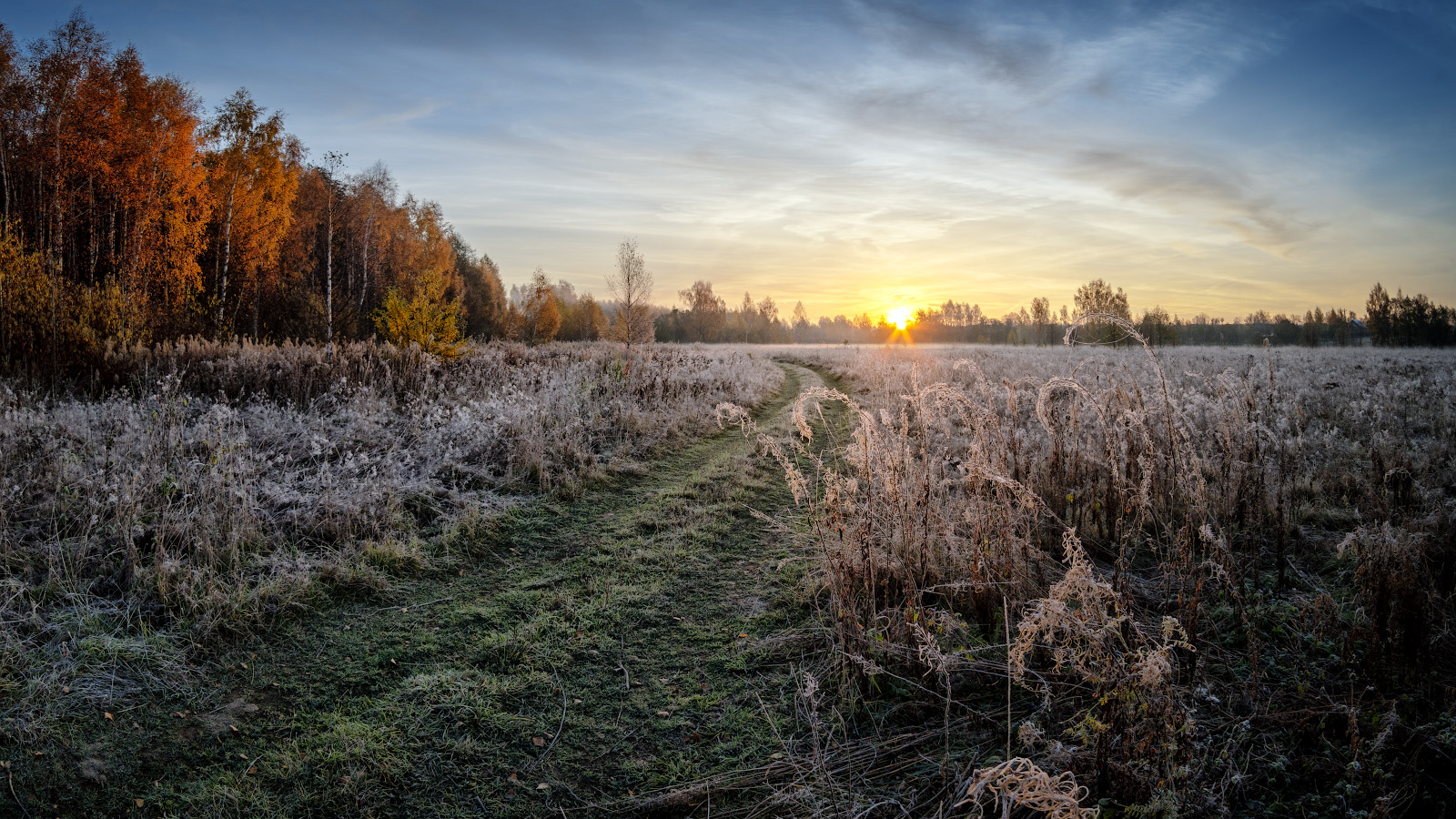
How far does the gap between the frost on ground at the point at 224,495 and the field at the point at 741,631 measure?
36 millimetres

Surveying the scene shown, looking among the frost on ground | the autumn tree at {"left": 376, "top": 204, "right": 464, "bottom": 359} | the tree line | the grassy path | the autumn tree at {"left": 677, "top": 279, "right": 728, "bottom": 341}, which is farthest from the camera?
the autumn tree at {"left": 677, "top": 279, "right": 728, "bottom": 341}


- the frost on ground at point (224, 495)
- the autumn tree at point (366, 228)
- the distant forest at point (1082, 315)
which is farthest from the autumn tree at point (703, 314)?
the frost on ground at point (224, 495)

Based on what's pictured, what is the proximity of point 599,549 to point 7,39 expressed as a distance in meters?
26.5

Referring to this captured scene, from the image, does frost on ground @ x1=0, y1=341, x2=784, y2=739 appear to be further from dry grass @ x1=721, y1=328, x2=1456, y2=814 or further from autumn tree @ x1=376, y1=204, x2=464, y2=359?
autumn tree @ x1=376, y1=204, x2=464, y2=359

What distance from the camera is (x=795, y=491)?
134 inches

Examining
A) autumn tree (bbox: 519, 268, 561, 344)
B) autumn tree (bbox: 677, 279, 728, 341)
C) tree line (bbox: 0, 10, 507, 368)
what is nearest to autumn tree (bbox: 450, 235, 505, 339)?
autumn tree (bbox: 519, 268, 561, 344)

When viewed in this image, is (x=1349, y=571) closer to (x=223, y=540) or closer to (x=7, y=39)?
(x=223, y=540)

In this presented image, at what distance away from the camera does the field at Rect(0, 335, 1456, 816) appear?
2.43 meters

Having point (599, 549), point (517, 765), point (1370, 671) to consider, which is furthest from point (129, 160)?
point (1370, 671)

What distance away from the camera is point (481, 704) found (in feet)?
10.4

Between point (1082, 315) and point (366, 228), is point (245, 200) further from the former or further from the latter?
point (1082, 315)

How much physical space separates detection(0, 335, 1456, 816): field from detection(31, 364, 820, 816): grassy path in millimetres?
19

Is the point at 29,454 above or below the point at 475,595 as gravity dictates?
above

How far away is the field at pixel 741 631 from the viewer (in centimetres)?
243
